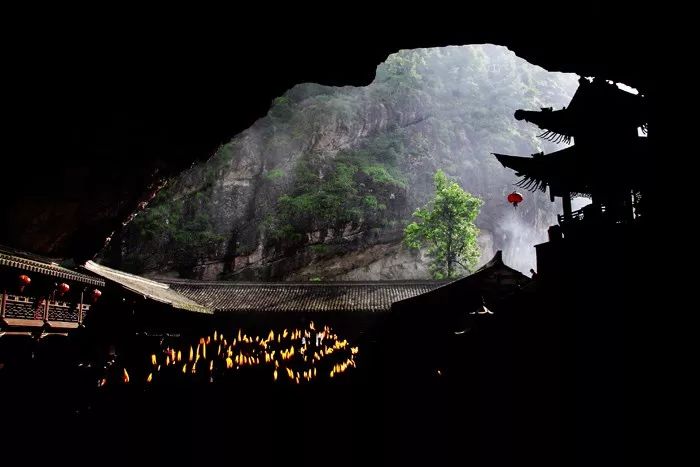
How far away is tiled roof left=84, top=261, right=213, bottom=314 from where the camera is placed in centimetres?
1552

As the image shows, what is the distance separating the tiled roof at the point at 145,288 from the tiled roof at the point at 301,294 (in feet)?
3.26

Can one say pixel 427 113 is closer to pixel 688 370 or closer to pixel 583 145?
pixel 583 145

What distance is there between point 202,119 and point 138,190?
11.0ft

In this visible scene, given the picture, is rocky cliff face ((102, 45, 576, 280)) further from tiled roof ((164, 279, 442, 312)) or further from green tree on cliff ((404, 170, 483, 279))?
green tree on cliff ((404, 170, 483, 279))

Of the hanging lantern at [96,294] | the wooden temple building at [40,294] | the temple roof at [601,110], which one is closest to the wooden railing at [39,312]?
the wooden temple building at [40,294]

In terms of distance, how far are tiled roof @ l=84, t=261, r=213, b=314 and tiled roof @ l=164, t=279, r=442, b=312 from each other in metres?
0.99

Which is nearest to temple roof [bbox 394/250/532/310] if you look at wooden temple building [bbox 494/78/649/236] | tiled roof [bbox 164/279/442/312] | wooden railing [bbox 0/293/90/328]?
tiled roof [bbox 164/279/442/312]

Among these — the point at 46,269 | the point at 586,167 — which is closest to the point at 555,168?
the point at 586,167

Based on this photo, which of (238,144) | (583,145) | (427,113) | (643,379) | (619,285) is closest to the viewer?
(643,379)

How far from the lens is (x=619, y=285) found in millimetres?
4785

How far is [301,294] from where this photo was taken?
21.5 m

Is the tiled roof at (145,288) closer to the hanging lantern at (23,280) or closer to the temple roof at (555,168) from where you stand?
the hanging lantern at (23,280)

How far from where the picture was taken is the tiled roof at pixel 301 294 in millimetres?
19641

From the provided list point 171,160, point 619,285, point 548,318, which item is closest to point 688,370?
point 619,285
